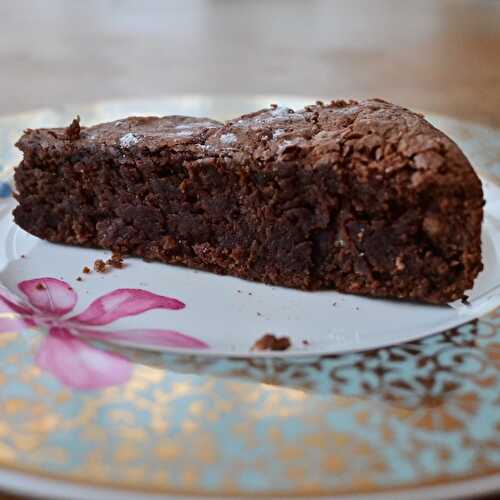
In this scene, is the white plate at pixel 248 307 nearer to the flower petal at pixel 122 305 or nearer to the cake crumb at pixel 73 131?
the flower petal at pixel 122 305

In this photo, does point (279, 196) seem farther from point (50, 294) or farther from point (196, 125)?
point (50, 294)

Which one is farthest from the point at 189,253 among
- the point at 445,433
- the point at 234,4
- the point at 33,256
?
the point at 234,4

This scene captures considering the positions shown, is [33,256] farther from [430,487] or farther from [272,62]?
[272,62]

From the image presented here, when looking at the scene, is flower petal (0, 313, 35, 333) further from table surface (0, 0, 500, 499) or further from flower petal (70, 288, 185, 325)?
table surface (0, 0, 500, 499)

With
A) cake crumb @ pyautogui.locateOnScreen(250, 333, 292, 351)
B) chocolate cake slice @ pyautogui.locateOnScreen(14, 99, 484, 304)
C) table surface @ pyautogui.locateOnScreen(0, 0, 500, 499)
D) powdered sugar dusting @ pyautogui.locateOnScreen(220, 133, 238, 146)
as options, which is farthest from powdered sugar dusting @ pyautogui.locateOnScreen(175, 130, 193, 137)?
table surface @ pyautogui.locateOnScreen(0, 0, 500, 499)

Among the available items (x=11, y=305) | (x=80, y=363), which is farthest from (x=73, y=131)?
(x=80, y=363)

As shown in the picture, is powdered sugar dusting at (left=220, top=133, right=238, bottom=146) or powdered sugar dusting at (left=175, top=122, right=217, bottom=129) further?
powdered sugar dusting at (left=175, top=122, right=217, bottom=129)
